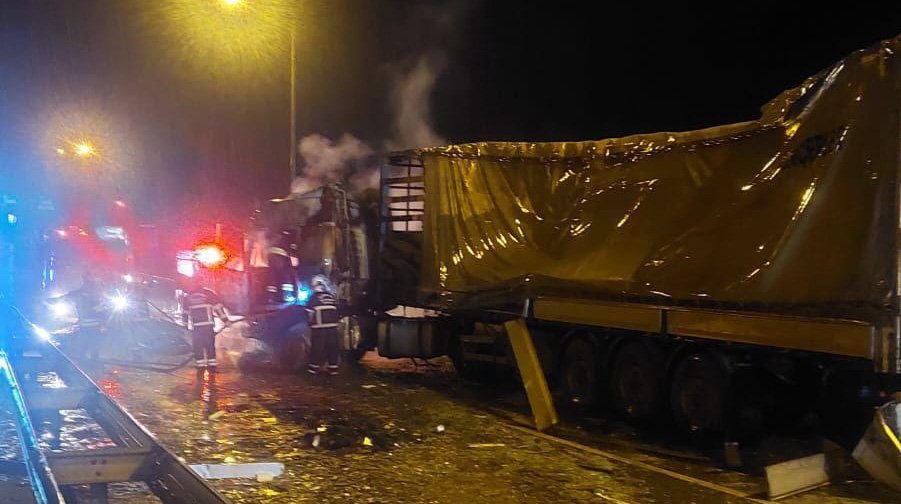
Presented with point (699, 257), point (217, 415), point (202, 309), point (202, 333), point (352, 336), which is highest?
point (699, 257)

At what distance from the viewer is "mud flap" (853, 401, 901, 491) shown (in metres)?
5.58

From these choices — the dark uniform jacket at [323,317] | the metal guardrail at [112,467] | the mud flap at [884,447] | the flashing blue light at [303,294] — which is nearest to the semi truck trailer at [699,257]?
the mud flap at [884,447]

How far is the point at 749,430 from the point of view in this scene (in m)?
7.25

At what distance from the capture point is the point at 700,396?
7523 millimetres

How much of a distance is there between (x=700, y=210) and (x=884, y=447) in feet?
8.90

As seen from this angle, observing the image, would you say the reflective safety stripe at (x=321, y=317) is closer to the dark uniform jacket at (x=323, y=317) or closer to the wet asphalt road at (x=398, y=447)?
the dark uniform jacket at (x=323, y=317)

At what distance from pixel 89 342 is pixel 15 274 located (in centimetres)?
567

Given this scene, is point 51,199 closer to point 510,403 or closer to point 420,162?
point 420,162

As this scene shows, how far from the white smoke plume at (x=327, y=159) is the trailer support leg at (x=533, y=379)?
305 inches

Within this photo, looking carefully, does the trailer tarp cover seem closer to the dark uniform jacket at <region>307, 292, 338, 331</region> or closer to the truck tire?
the dark uniform jacket at <region>307, 292, 338, 331</region>

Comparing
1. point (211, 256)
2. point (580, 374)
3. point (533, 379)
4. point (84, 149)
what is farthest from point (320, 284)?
point (84, 149)

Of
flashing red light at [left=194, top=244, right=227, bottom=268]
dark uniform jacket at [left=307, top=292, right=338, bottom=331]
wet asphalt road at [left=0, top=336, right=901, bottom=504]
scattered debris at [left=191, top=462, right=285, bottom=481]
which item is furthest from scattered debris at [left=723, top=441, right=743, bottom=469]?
flashing red light at [left=194, top=244, right=227, bottom=268]

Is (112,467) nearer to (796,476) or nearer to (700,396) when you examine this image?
(796,476)

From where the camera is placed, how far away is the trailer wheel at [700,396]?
23.7 ft
